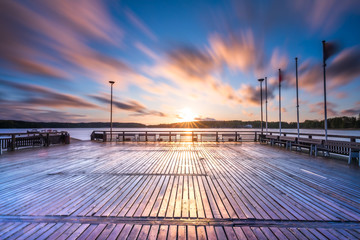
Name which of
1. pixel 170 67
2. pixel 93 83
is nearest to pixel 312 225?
pixel 170 67

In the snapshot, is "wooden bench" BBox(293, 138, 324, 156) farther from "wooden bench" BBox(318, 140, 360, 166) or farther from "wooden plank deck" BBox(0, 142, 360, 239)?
"wooden plank deck" BBox(0, 142, 360, 239)

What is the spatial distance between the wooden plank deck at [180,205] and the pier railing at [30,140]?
6.62m

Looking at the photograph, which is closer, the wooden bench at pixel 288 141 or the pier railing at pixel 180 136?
the wooden bench at pixel 288 141

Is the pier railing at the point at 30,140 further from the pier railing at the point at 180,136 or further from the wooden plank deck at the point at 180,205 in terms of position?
the wooden plank deck at the point at 180,205

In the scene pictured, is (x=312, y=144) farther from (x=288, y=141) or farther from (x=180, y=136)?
(x=180, y=136)

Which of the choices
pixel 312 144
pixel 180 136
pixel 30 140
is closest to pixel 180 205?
pixel 312 144

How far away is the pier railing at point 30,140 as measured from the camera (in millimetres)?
8473

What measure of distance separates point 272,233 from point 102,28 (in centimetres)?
1279

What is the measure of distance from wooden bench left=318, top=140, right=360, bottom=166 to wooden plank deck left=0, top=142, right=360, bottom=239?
2154 millimetres

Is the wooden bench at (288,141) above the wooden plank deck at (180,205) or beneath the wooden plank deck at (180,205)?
above

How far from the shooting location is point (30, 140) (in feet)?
32.0

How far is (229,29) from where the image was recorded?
10.8 metres

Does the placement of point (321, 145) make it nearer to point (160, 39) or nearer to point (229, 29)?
point (229, 29)

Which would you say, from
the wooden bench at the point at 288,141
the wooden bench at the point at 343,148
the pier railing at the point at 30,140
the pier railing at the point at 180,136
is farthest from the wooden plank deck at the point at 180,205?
the pier railing at the point at 180,136
